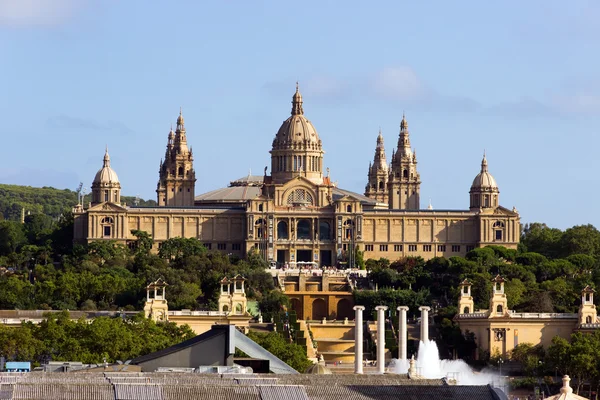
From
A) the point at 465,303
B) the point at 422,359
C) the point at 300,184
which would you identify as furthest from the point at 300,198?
the point at 422,359

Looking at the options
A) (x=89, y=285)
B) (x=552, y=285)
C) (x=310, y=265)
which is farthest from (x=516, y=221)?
(x=89, y=285)

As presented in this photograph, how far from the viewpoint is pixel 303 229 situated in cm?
19450

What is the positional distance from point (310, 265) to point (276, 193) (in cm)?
1146

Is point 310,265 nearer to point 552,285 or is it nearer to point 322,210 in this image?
point 322,210

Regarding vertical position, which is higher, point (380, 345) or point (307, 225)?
point (307, 225)

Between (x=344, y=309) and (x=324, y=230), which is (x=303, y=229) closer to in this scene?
(x=324, y=230)

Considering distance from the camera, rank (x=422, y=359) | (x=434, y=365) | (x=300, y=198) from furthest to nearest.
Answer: (x=300, y=198) < (x=422, y=359) < (x=434, y=365)

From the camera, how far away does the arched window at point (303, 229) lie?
636 feet

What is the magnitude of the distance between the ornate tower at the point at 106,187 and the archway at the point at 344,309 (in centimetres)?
3616

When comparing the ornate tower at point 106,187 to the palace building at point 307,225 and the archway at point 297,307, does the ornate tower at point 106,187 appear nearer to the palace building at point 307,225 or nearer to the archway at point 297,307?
the palace building at point 307,225

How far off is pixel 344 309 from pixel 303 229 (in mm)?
30354

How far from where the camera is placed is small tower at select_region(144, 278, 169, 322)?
134500 mm

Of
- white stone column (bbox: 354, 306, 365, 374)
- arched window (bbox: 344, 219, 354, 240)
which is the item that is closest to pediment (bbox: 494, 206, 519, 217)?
arched window (bbox: 344, 219, 354, 240)

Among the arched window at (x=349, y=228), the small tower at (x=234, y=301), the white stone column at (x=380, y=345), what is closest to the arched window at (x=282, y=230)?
the arched window at (x=349, y=228)
